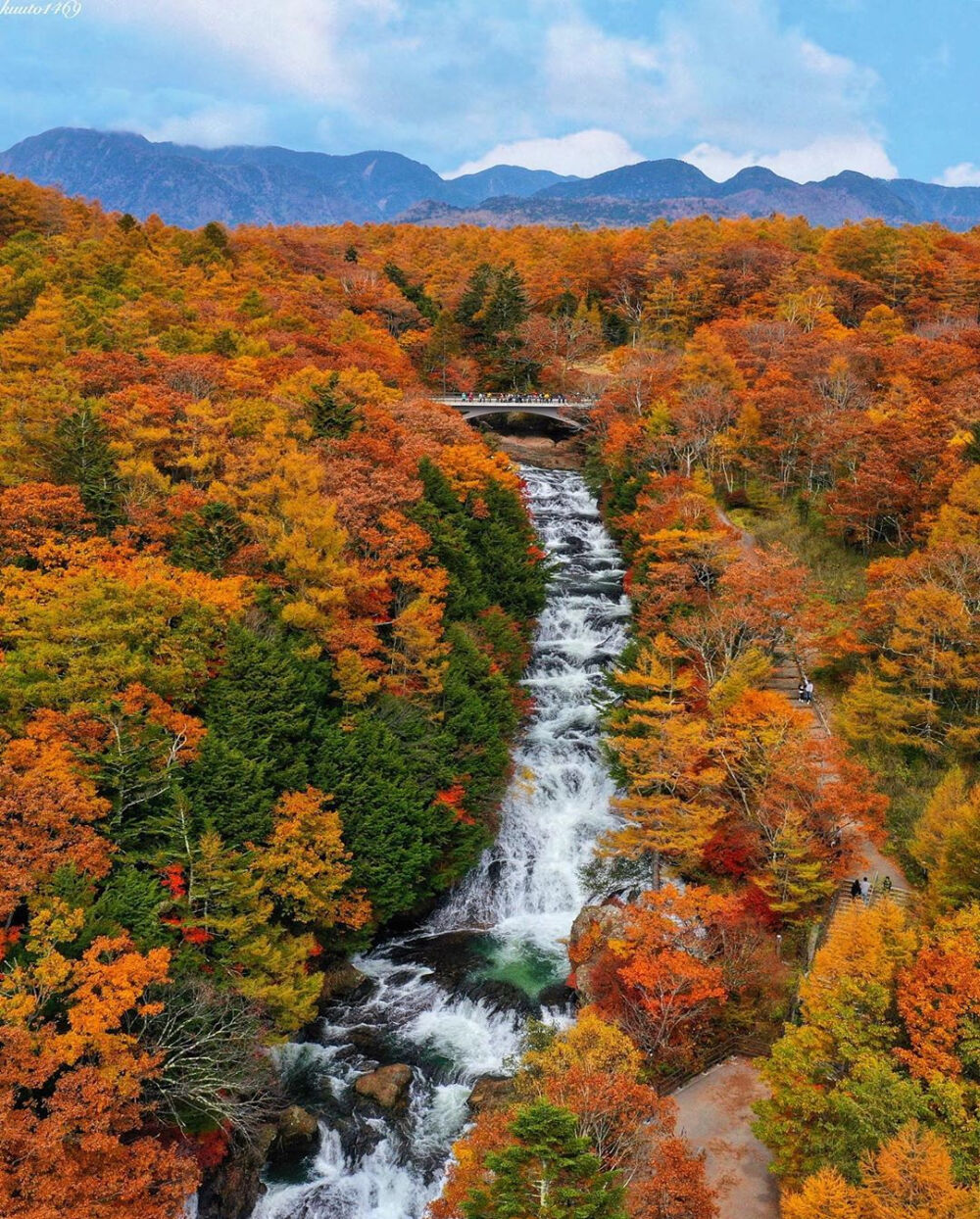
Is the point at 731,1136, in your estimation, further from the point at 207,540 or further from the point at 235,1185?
the point at 207,540

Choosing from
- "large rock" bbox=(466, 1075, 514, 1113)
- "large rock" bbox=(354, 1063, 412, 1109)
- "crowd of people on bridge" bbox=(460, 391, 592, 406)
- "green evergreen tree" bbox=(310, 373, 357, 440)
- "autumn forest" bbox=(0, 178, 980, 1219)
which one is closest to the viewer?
"autumn forest" bbox=(0, 178, 980, 1219)

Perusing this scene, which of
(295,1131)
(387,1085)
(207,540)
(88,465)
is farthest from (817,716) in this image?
(88,465)

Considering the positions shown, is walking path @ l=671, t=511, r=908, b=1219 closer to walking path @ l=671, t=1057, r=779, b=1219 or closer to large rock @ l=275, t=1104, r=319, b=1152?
walking path @ l=671, t=1057, r=779, b=1219

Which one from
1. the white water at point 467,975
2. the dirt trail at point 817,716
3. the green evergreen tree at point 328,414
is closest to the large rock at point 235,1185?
the white water at point 467,975

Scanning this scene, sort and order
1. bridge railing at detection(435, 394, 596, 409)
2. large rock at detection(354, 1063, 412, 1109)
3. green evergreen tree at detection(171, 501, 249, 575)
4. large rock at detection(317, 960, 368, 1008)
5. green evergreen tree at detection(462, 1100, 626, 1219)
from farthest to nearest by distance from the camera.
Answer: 1. bridge railing at detection(435, 394, 596, 409)
2. green evergreen tree at detection(171, 501, 249, 575)
3. large rock at detection(317, 960, 368, 1008)
4. large rock at detection(354, 1063, 412, 1109)
5. green evergreen tree at detection(462, 1100, 626, 1219)

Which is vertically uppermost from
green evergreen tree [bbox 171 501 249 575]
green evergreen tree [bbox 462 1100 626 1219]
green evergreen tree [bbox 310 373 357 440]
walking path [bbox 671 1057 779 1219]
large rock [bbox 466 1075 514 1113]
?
green evergreen tree [bbox 310 373 357 440]

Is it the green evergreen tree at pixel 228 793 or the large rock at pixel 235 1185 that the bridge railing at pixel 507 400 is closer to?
the green evergreen tree at pixel 228 793

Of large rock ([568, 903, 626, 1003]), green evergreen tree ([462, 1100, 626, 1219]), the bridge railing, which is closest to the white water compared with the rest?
large rock ([568, 903, 626, 1003])

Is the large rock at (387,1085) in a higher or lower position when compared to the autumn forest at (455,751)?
lower
